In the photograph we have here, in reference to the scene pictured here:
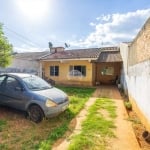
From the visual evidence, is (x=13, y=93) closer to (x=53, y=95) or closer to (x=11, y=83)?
(x=11, y=83)

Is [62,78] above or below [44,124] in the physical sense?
above

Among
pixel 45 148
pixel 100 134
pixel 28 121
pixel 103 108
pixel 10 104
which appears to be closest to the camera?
pixel 45 148

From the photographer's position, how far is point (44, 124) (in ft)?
21.4

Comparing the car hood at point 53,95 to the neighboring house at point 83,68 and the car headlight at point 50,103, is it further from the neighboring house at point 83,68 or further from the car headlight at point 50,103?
the neighboring house at point 83,68

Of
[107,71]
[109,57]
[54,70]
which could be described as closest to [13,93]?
[54,70]

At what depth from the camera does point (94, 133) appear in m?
5.63

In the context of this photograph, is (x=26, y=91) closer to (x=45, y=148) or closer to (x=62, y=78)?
(x=45, y=148)

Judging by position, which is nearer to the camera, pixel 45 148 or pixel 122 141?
pixel 45 148

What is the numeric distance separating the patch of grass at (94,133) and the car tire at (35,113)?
1611 mm

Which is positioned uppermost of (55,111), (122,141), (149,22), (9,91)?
(149,22)

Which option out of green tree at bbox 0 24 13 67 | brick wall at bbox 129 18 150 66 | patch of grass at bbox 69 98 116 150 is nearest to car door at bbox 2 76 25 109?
patch of grass at bbox 69 98 116 150

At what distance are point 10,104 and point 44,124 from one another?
183 centimetres

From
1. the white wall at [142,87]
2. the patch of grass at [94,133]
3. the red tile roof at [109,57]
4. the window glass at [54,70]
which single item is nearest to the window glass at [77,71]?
the window glass at [54,70]

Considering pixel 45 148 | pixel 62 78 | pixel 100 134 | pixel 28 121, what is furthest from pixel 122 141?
pixel 62 78
